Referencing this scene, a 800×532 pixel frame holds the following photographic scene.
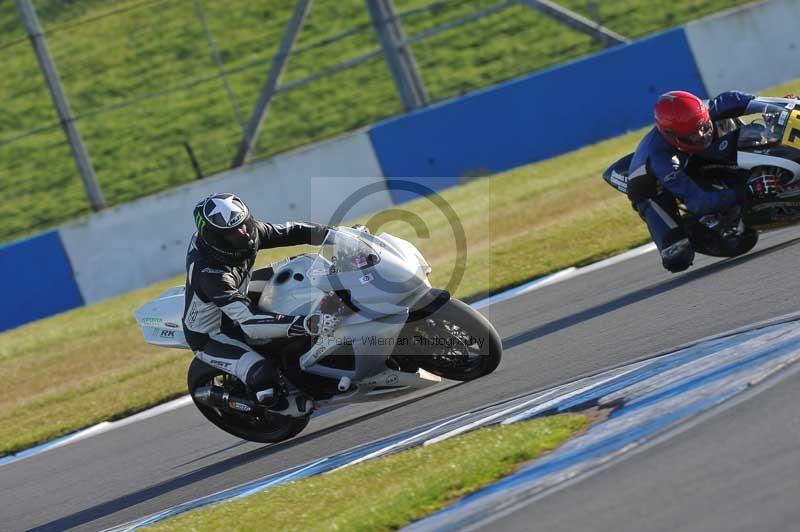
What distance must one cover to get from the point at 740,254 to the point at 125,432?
16.9 feet

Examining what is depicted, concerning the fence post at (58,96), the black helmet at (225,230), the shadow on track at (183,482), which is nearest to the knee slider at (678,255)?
the shadow on track at (183,482)

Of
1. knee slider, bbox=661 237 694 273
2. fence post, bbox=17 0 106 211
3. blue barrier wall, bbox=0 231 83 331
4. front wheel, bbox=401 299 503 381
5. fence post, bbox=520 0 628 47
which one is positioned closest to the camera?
front wheel, bbox=401 299 503 381

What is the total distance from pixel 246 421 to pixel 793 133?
177 inches

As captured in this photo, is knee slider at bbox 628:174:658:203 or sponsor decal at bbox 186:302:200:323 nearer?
sponsor decal at bbox 186:302:200:323

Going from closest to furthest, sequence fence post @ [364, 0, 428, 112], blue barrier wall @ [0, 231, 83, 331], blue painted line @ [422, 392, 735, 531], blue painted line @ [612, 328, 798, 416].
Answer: blue painted line @ [422, 392, 735, 531] → blue painted line @ [612, 328, 798, 416] → blue barrier wall @ [0, 231, 83, 331] → fence post @ [364, 0, 428, 112]

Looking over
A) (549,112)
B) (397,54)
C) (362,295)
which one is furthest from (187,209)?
(362,295)

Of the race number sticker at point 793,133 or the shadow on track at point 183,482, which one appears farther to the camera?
the race number sticker at point 793,133

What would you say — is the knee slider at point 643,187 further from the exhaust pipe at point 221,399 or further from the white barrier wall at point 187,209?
the white barrier wall at point 187,209

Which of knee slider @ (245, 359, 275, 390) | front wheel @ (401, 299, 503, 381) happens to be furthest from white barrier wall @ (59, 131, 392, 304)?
front wheel @ (401, 299, 503, 381)

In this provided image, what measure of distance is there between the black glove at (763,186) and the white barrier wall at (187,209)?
29.2ft

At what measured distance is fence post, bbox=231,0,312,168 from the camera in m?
18.3

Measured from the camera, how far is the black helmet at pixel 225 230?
25.0ft

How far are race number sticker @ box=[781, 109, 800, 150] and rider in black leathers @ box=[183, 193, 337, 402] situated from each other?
350 cm

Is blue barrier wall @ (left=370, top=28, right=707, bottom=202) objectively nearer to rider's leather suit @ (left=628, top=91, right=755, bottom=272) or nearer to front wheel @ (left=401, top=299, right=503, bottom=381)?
rider's leather suit @ (left=628, top=91, right=755, bottom=272)
